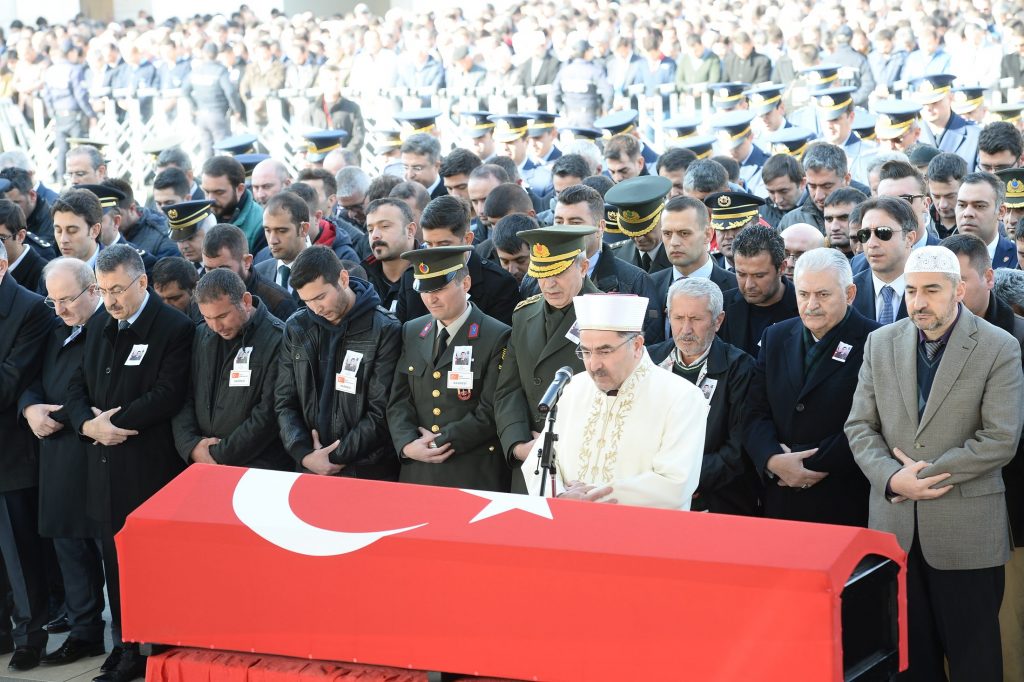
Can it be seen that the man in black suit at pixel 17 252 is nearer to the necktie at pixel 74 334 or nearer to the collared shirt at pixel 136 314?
the necktie at pixel 74 334

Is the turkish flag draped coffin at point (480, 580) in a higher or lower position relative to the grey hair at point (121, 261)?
lower

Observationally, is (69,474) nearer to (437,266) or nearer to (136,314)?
(136,314)

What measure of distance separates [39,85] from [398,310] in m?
15.5

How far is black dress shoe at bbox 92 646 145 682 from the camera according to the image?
598 centimetres

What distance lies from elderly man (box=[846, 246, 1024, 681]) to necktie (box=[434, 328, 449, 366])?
73.5 inches

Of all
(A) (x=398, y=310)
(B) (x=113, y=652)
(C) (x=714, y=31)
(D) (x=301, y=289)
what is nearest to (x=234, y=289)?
(D) (x=301, y=289)

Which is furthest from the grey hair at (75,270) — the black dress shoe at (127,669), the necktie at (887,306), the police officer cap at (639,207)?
the necktie at (887,306)

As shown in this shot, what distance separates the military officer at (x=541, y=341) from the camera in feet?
18.7

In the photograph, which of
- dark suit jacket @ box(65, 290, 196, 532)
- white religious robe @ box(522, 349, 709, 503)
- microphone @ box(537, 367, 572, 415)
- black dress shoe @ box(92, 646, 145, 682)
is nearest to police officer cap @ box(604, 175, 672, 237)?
white religious robe @ box(522, 349, 709, 503)

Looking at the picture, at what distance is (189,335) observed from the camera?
6.50m

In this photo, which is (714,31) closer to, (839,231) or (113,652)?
(839,231)

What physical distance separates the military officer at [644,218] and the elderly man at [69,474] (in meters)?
2.69

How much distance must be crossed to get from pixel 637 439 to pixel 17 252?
177 inches

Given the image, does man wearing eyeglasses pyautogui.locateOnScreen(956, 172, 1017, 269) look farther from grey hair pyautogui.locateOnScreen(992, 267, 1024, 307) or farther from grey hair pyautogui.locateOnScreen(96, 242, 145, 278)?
grey hair pyautogui.locateOnScreen(96, 242, 145, 278)
